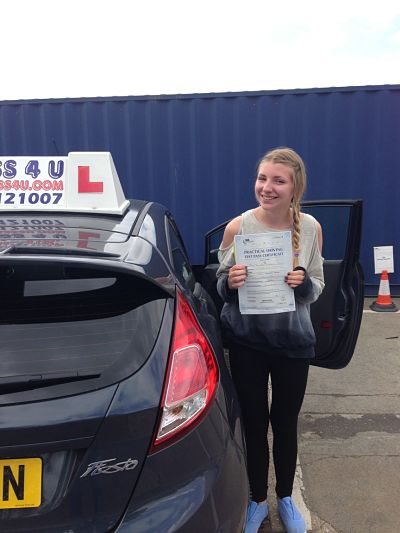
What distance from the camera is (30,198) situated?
A: 7.72 ft

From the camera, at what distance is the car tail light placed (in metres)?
1.34

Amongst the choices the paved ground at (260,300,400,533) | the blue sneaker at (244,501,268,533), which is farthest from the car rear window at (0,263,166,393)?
the paved ground at (260,300,400,533)

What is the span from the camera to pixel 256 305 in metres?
1.95

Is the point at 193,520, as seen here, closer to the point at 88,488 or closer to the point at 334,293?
the point at 88,488

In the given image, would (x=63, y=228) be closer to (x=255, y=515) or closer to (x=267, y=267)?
(x=267, y=267)

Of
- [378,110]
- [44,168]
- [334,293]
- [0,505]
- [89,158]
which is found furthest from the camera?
[378,110]

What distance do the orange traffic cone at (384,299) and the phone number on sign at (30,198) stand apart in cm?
474

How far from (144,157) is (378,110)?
129 inches

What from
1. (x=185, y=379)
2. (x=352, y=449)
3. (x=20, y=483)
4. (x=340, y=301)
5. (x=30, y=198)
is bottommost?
(x=352, y=449)

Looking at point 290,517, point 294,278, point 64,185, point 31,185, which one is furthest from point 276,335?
point 31,185

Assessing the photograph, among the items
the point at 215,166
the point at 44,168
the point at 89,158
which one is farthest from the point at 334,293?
the point at 215,166

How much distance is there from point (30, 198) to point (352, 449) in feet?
8.09

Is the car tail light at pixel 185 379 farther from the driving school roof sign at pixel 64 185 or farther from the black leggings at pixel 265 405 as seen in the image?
the driving school roof sign at pixel 64 185

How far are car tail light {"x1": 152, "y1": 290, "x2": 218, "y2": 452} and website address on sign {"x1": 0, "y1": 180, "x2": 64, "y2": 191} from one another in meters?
1.25
